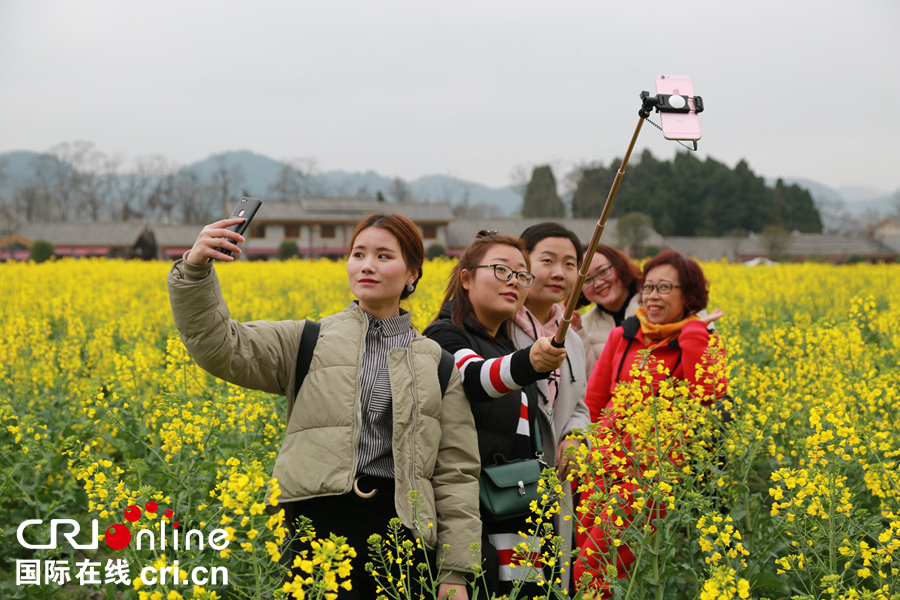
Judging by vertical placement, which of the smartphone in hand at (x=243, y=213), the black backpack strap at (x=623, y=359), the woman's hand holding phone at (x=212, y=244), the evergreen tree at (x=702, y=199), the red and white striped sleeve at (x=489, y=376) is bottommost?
the black backpack strap at (x=623, y=359)

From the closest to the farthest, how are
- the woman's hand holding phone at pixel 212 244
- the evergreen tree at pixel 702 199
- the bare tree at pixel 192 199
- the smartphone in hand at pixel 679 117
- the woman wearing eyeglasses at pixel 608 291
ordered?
the smartphone in hand at pixel 679 117
the woman's hand holding phone at pixel 212 244
the woman wearing eyeglasses at pixel 608 291
the evergreen tree at pixel 702 199
the bare tree at pixel 192 199

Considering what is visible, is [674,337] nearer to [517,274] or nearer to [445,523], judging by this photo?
[517,274]

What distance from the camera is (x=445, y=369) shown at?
2299 mm

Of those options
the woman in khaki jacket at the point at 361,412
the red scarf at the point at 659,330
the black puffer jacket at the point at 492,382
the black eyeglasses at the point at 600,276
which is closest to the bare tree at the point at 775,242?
the black eyeglasses at the point at 600,276

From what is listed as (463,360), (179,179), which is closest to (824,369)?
(463,360)

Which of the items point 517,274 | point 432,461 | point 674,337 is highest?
point 517,274

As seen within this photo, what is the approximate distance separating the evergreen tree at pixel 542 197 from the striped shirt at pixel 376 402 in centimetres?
5908

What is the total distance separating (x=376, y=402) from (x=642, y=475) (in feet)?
3.32

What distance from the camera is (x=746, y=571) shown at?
2.80 metres

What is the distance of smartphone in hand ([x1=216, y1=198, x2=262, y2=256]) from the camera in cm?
195

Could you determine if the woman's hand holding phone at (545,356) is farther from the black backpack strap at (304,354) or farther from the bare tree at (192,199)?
the bare tree at (192,199)

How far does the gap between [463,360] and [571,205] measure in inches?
2520

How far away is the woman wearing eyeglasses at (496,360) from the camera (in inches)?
86.4

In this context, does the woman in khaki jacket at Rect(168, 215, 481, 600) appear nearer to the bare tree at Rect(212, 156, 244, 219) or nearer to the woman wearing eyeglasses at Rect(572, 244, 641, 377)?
the woman wearing eyeglasses at Rect(572, 244, 641, 377)
